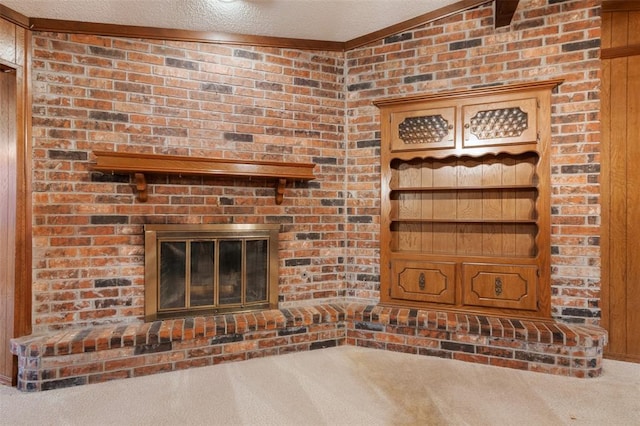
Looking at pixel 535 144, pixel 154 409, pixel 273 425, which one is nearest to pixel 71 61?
pixel 154 409

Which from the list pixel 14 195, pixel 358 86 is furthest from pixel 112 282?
pixel 358 86

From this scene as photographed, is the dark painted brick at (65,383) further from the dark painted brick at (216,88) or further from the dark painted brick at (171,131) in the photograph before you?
the dark painted brick at (216,88)

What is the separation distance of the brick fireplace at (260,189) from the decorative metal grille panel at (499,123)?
0.71 feet

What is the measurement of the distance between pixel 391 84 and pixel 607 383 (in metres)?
2.44

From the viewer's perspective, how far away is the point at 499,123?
2.78m

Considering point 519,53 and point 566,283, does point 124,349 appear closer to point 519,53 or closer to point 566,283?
point 566,283

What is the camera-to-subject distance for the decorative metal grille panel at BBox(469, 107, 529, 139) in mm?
2709

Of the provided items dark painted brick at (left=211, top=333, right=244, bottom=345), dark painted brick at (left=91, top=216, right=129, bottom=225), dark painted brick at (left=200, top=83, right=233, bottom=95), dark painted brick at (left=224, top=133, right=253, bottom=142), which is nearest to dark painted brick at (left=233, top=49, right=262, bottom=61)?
dark painted brick at (left=200, top=83, right=233, bottom=95)

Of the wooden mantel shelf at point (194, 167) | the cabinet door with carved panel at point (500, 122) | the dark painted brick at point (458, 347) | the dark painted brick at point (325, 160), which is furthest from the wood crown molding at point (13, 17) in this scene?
the dark painted brick at point (458, 347)

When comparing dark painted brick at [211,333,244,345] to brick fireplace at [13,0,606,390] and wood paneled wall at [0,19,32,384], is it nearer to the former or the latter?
brick fireplace at [13,0,606,390]

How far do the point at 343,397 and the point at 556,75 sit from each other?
2466 millimetres

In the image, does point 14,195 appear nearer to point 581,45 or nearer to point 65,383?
point 65,383

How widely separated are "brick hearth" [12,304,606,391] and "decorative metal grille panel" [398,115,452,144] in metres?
1.29

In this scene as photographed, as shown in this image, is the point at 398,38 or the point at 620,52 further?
the point at 398,38
